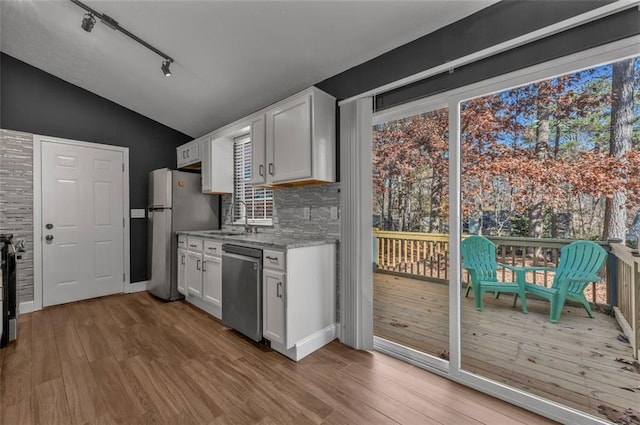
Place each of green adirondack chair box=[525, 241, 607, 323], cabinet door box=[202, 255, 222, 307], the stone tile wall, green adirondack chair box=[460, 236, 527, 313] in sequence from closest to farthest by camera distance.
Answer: green adirondack chair box=[525, 241, 607, 323] < green adirondack chair box=[460, 236, 527, 313] < cabinet door box=[202, 255, 222, 307] < the stone tile wall

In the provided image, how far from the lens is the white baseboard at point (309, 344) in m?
2.28

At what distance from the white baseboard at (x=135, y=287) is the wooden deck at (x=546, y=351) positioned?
12.6ft

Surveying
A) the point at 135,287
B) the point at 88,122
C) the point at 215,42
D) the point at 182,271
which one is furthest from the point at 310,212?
the point at 88,122

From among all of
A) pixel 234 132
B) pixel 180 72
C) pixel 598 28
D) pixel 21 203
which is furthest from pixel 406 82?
pixel 21 203

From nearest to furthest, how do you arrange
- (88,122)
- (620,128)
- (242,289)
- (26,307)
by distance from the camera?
(620,128) < (242,289) < (26,307) < (88,122)

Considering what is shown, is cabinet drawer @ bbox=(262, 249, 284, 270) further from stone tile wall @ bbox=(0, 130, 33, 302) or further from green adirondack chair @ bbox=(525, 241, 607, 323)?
stone tile wall @ bbox=(0, 130, 33, 302)

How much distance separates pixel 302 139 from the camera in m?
2.51

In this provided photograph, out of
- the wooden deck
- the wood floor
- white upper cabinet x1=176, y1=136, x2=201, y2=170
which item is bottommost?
the wood floor

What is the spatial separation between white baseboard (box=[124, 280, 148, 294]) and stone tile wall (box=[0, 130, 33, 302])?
1005mm

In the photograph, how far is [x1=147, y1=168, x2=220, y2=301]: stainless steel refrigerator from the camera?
378cm

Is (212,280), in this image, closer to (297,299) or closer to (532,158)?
(297,299)

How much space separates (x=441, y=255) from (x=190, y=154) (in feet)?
12.1

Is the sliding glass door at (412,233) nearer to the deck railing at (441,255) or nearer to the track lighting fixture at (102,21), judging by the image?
the deck railing at (441,255)

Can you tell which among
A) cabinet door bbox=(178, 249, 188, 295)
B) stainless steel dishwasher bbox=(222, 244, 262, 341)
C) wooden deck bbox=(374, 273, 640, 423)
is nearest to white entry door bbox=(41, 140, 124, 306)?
cabinet door bbox=(178, 249, 188, 295)
